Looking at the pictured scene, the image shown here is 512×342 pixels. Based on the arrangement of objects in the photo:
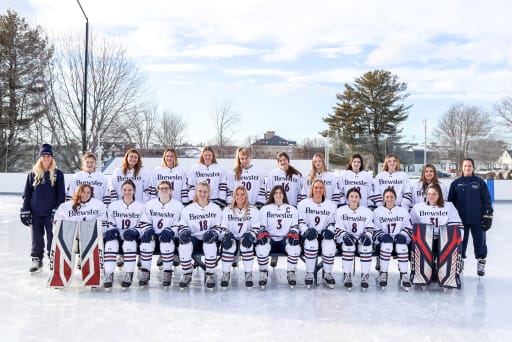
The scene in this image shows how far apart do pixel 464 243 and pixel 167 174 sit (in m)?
3.17

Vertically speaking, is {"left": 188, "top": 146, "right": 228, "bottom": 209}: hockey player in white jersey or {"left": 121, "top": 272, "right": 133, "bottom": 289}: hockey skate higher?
{"left": 188, "top": 146, "right": 228, "bottom": 209}: hockey player in white jersey

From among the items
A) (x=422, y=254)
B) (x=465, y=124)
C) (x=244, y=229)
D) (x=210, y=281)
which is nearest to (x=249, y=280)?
(x=210, y=281)

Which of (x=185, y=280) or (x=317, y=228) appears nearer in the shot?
(x=185, y=280)

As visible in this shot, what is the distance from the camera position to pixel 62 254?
3756 millimetres

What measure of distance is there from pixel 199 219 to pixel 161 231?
0.36 meters

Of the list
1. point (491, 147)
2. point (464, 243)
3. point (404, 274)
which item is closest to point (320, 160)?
point (404, 274)

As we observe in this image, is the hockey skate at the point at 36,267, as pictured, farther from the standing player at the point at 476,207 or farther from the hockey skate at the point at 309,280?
the standing player at the point at 476,207

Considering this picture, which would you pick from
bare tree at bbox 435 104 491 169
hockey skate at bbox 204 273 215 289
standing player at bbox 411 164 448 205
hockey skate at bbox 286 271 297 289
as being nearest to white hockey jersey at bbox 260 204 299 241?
hockey skate at bbox 286 271 297 289

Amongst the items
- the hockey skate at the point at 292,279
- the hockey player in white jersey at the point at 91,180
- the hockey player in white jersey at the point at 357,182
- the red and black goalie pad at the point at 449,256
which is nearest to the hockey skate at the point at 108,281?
the hockey player in white jersey at the point at 91,180

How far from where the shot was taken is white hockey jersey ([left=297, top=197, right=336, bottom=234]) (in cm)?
410

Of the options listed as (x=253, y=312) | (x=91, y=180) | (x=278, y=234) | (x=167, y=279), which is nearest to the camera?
(x=253, y=312)

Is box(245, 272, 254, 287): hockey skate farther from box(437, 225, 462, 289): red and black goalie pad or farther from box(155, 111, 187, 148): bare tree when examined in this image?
box(155, 111, 187, 148): bare tree

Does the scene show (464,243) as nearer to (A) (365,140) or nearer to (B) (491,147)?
(A) (365,140)

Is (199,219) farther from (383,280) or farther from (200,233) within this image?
(383,280)
